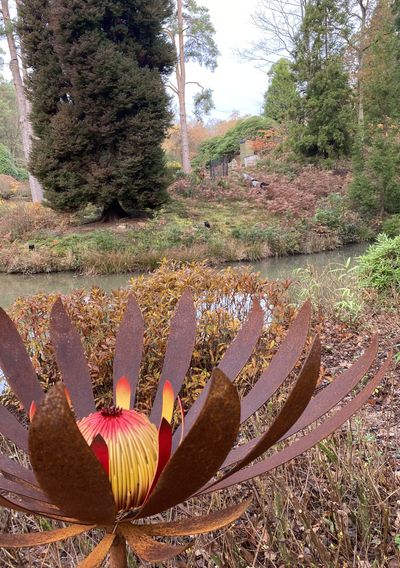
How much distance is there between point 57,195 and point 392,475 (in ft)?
37.5

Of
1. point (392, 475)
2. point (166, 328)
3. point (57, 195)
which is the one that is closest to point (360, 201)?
point (57, 195)

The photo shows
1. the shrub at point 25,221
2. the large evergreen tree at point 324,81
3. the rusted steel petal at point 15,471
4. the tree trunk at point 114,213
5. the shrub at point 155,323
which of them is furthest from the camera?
the large evergreen tree at point 324,81

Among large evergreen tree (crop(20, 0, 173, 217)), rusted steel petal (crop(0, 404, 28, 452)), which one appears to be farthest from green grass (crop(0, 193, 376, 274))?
rusted steel petal (crop(0, 404, 28, 452))

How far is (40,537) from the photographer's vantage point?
23.0 inches

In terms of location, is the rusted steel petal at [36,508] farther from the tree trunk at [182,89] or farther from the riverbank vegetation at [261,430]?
the tree trunk at [182,89]

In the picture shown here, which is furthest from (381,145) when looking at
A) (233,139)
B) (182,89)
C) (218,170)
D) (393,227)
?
(233,139)

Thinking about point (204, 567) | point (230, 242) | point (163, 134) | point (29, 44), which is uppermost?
point (29, 44)

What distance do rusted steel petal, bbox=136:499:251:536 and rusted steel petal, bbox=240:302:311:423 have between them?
9.8 inches

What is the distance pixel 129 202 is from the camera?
12242 millimetres

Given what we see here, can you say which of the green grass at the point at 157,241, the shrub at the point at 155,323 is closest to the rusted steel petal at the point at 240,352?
the shrub at the point at 155,323

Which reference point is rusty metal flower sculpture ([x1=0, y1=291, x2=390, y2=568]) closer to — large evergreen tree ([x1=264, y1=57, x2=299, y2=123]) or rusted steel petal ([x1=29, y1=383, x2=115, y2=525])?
rusted steel petal ([x1=29, y1=383, x2=115, y2=525])

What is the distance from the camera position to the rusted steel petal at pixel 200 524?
1.81ft

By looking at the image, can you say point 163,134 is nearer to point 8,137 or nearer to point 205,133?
point 8,137

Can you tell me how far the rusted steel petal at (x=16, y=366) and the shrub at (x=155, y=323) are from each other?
5.71ft
